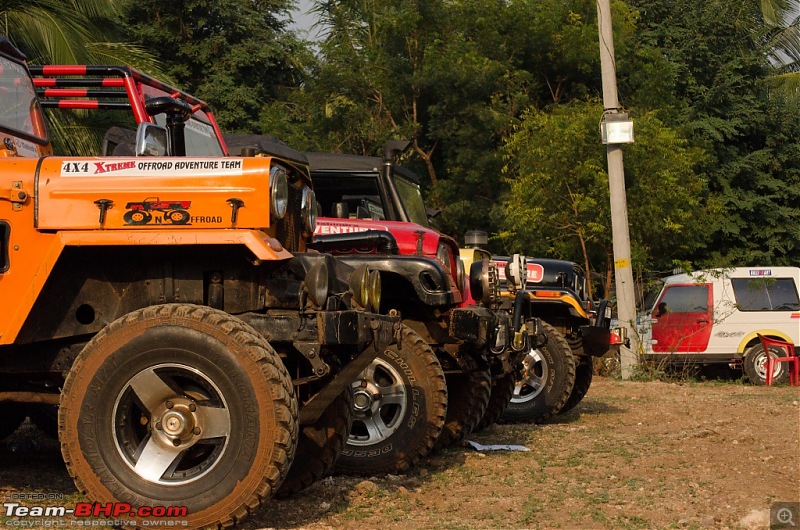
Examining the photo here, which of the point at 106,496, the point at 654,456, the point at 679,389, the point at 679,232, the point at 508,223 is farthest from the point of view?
the point at 508,223

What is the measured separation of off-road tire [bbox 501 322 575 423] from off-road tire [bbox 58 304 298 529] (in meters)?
6.02

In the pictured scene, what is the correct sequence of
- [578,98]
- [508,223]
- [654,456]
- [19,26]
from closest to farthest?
[654,456], [19,26], [508,223], [578,98]

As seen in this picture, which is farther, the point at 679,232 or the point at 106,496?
the point at 679,232

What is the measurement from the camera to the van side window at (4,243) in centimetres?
515

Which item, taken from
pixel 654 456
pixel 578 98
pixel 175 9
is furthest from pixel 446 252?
pixel 175 9

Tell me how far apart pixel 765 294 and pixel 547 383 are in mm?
9098

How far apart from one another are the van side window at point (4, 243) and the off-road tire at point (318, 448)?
1700mm

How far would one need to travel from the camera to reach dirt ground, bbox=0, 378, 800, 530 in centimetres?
561

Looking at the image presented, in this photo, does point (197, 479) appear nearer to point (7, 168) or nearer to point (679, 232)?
point (7, 168)

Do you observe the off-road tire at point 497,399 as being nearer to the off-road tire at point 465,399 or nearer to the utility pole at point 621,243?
the off-road tire at point 465,399

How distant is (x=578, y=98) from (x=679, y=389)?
1223 centimetres

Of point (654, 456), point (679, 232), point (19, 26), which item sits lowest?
point (654, 456)

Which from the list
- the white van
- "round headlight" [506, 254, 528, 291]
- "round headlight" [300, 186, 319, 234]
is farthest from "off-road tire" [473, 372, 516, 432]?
the white van

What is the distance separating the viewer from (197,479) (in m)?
4.89
